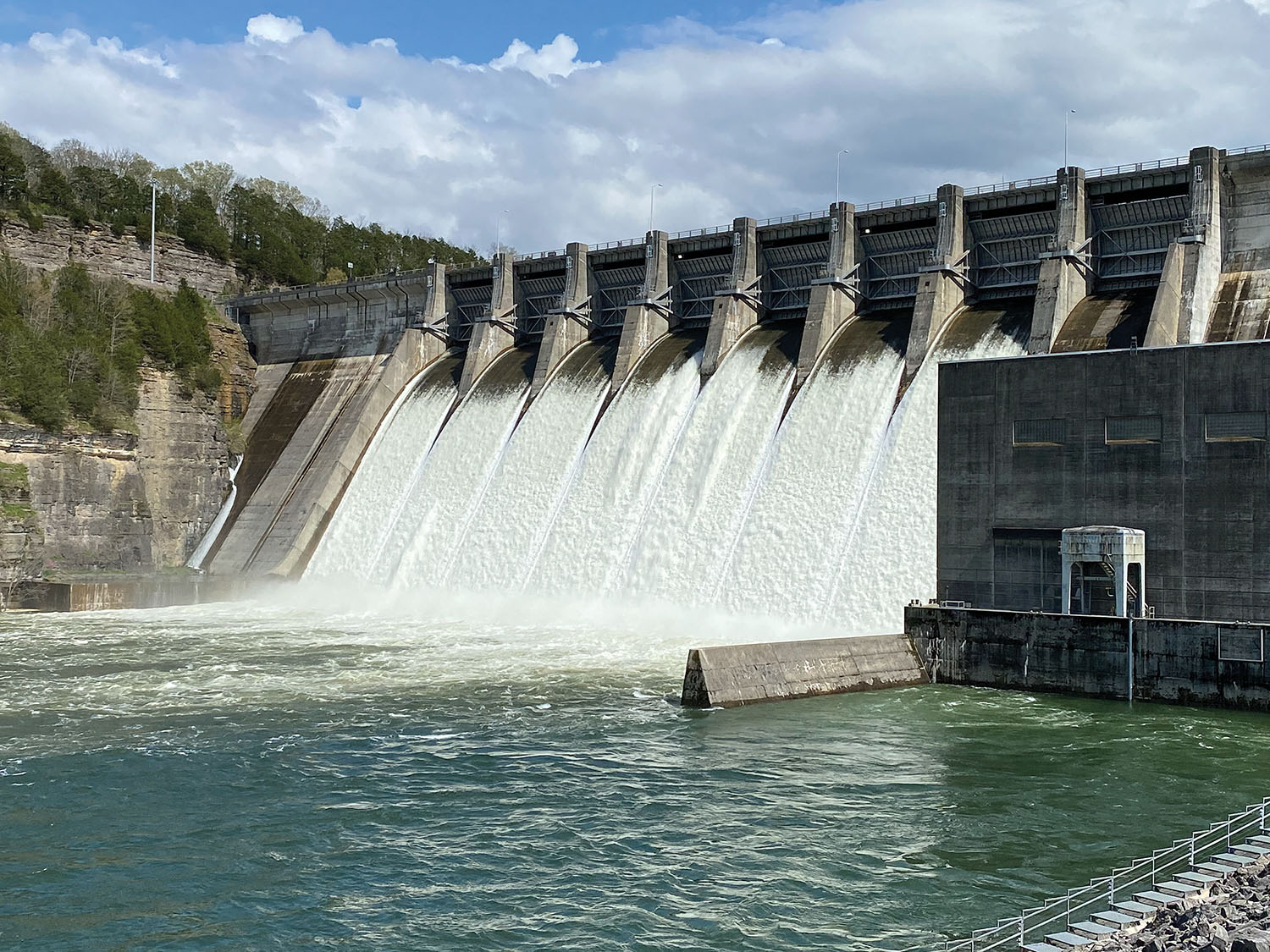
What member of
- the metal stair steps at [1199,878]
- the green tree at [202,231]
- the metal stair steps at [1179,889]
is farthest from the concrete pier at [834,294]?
the green tree at [202,231]

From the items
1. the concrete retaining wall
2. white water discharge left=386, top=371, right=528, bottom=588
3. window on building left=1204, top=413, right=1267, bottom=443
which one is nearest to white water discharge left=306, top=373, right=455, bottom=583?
white water discharge left=386, top=371, right=528, bottom=588

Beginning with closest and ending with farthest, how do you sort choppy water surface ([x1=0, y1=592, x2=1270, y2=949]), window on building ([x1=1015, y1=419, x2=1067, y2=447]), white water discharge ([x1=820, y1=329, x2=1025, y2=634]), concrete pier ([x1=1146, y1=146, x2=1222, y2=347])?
choppy water surface ([x1=0, y1=592, x2=1270, y2=949]), window on building ([x1=1015, y1=419, x2=1067, y2=447]), white water discharge ([x1=820, y1=329, x2=1025, y2=634]), concrete pier ([x1=1146, y1=146, x2=1222, y2=347])

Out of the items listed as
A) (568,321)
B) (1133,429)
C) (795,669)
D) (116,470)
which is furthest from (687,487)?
(116,470)

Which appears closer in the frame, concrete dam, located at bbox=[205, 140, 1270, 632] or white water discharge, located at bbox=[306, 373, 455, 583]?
concrete dam, located at bbox=[205, 140, 1270, 632]

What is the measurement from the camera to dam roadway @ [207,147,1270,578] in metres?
30.8

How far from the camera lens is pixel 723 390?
119 feet

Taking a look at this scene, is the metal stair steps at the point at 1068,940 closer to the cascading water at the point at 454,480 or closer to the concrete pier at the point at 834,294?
the concrete pier at the point at 834,294

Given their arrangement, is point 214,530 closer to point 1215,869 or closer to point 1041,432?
point 1041,432

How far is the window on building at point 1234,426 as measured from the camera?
2277 centimetres

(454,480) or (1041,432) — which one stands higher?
(1041,432)

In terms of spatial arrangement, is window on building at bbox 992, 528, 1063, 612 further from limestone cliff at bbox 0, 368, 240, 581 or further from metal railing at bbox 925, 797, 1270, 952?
limestone cliff at bbox 0, 368, 240, 581

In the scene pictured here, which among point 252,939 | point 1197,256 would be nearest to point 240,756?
point 252,939

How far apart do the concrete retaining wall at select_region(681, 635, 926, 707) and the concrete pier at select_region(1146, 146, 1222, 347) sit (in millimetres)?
10154

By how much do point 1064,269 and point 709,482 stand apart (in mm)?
10570
